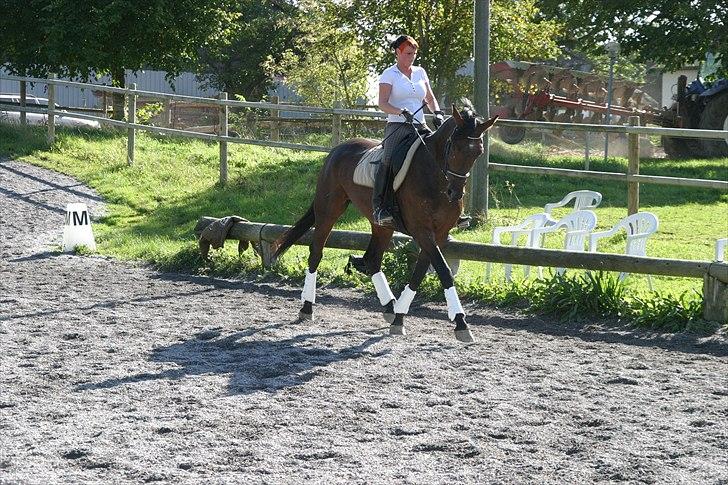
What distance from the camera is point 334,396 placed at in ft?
22.7

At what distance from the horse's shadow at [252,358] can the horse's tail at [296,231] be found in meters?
1.37

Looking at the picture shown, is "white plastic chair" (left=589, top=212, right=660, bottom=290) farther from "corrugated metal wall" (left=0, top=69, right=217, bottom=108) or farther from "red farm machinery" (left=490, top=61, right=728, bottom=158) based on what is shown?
"corrugated metal wall" (left=0, top=69, right=217, bottom=108)

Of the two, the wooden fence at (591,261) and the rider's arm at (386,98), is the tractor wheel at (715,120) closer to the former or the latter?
the wooden fence at (591,261)

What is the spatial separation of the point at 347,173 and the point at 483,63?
15.8ft

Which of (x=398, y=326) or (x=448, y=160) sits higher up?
(x=448, y=160)

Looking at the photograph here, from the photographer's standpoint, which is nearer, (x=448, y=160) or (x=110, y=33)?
(x=448, y=160)

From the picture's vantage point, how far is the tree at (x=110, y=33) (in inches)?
930

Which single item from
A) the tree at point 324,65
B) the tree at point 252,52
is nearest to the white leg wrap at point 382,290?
the tree at point 324,65

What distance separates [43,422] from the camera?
627cm

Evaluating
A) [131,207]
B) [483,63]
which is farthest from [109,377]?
[131,207]

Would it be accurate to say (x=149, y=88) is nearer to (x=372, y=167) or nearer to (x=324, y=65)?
(x=324, y=65)

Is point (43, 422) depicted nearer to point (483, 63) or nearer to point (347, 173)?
point (347, 173)

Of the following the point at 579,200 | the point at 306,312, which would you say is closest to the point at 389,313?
the point at 306,312

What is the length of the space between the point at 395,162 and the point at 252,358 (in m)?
2.11
